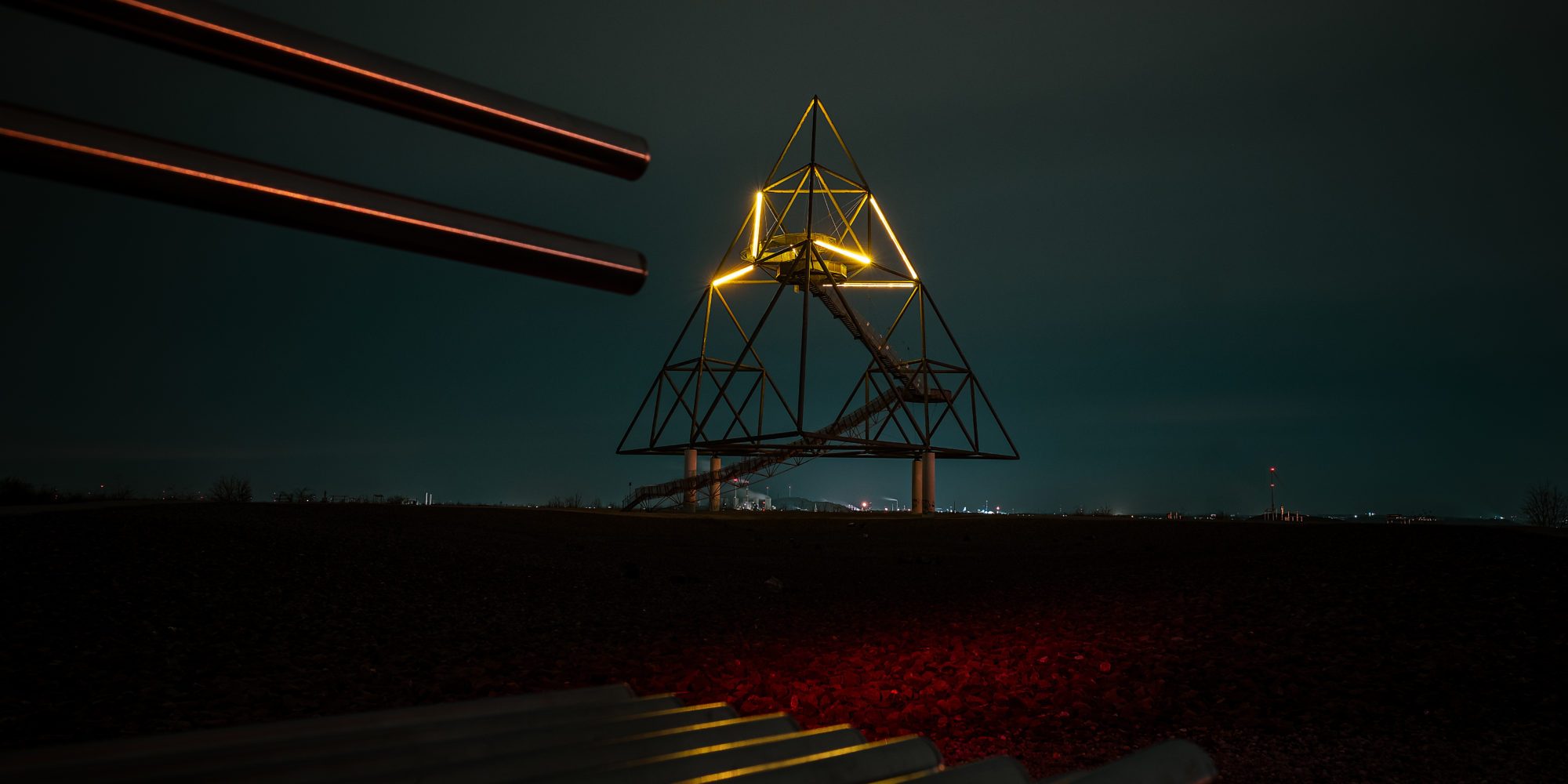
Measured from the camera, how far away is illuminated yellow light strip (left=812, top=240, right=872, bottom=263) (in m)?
30.0

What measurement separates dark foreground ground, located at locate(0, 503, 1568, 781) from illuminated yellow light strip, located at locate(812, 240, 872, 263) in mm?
20411

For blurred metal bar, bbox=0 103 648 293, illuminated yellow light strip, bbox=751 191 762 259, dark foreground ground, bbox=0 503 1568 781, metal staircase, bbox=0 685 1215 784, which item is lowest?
dark foreground ground, bbox=0 503 1568 781

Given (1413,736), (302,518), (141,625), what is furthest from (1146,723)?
(302,518)

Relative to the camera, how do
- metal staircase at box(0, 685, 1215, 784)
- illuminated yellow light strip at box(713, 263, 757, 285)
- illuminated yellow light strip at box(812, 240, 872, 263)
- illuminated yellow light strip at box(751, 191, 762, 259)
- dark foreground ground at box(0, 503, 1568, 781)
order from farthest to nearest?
illuminated yellow light strip at box(713, 263, 757, 285) → illuminated yellow light strip at box(751, 191, 762, 259) → illuminated yellow light strip at box(812, 240, 872, 263) → dark foreground ground at box(0, 503, 1568, 781) → metal staircase at box(0, 685, 1215, 784)

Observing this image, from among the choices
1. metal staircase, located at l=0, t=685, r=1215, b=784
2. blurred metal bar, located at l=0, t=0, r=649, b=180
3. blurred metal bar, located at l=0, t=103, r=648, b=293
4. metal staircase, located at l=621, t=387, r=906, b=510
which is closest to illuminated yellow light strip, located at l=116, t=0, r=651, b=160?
blurred metal bar, located at l=0, t=0, r=649, b=180

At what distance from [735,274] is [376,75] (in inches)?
1276

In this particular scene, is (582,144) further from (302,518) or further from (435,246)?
(302,518)

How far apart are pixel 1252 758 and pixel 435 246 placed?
5573mm

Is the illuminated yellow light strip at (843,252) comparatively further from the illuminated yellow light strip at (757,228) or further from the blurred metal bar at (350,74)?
the blurred metal bar at (350,74)

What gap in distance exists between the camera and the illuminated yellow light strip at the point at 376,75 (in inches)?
36.6

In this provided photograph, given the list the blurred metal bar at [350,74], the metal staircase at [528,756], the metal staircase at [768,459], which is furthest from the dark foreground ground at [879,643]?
the metal staircase at [768,459]

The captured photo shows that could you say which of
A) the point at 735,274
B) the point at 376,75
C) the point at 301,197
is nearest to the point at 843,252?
the point at 735,274

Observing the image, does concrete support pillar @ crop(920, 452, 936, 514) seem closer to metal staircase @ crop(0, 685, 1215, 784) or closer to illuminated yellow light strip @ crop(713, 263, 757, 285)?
illuminated yellow light strip @ crop(713, 263, 757, 285)

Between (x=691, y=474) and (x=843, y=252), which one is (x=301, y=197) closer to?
(x=843, y=252)
